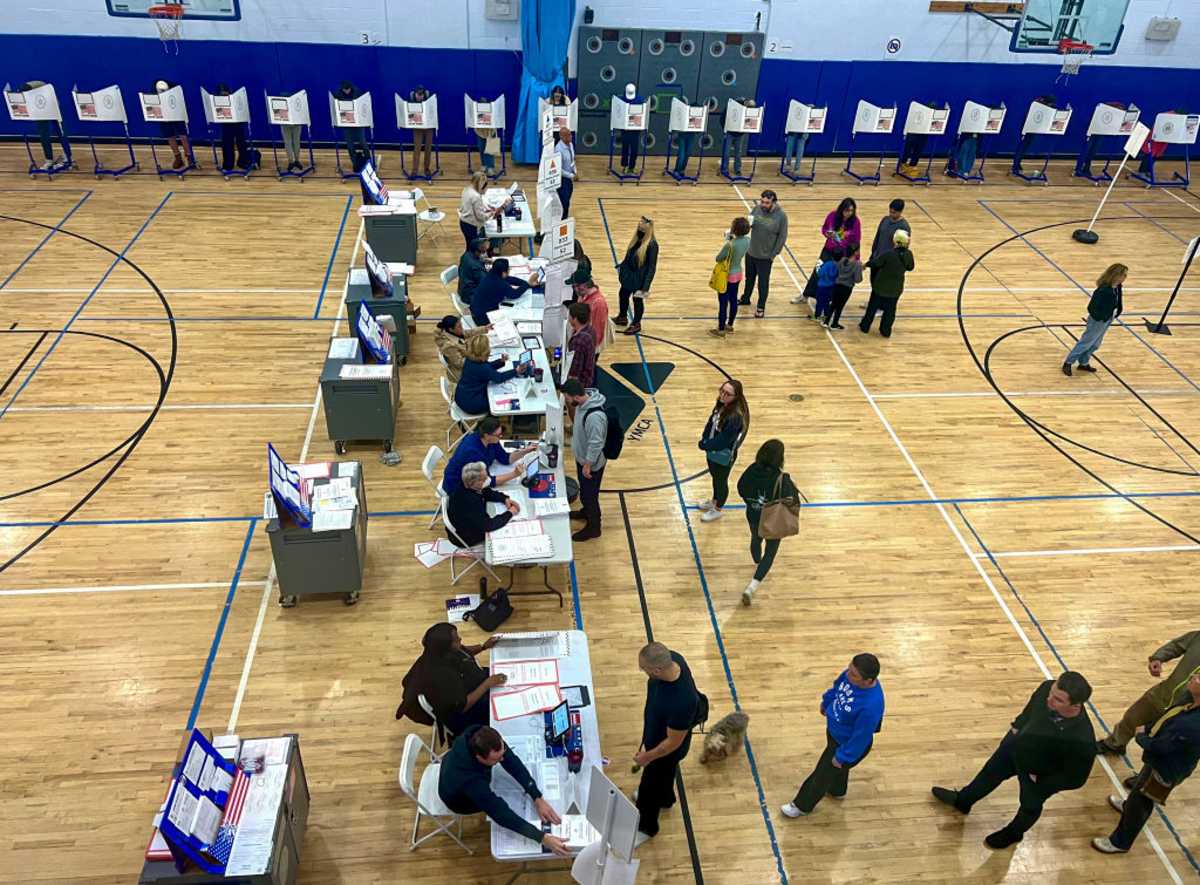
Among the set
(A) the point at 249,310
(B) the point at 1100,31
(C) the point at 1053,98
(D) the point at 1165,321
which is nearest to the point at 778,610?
(A) the point at 249,310

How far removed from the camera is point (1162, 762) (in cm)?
537

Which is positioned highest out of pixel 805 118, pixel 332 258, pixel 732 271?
pixel 805 118

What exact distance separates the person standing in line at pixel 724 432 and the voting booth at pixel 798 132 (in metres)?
11.6

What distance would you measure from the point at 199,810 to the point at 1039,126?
1992 cm

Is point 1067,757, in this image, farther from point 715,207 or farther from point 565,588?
point 715,207

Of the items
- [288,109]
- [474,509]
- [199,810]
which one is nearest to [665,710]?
[474,509]

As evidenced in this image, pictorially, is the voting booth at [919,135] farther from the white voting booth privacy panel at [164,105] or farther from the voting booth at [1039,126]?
the white voting booth privacy panel at [164,105]

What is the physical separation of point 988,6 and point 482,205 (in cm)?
1296

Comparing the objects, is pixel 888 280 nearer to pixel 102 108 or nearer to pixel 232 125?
pixel 232 125

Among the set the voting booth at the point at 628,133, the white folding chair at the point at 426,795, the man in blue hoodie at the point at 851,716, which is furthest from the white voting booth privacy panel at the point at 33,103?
the man in blue hoodie at the point at 851,716

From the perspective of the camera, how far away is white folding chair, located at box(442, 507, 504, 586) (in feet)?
23.9

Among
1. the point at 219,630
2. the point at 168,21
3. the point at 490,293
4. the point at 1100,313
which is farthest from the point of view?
the point at 168,21

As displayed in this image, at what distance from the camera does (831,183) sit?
18078mm

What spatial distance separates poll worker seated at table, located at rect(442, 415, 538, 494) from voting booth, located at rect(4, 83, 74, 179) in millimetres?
13282
